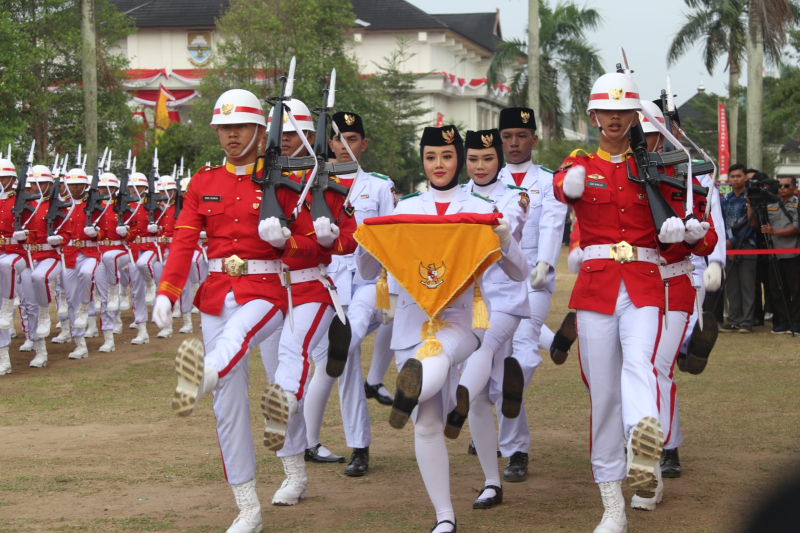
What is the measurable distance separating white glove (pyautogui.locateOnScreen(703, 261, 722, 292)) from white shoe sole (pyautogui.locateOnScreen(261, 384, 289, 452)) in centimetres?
253

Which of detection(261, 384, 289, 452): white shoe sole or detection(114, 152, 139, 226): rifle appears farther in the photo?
detection(114, 152, 139, 226): rifle

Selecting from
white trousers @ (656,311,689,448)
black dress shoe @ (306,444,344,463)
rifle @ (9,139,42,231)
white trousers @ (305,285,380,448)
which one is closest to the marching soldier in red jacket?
white trousers @ (656,311,689,448)

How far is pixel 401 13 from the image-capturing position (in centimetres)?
7450

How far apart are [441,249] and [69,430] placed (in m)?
5.05

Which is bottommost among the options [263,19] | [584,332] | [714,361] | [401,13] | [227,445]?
[714,361]

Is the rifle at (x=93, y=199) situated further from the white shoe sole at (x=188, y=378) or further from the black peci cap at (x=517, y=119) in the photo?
the white shoe sole at (x=188, y=378)

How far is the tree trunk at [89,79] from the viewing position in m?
25.2

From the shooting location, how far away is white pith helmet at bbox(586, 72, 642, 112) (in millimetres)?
6074

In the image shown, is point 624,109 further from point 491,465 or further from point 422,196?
point 491,465

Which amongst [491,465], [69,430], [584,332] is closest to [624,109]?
[584,332]

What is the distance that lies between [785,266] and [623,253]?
36.2 ft

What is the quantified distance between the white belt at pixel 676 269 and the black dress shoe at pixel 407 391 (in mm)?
1607

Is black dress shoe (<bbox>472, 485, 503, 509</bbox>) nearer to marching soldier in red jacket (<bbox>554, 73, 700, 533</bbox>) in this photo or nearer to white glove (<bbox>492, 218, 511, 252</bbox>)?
marching soldier in red jacket (<bbox>554, 73, 700, 533</bbox>)

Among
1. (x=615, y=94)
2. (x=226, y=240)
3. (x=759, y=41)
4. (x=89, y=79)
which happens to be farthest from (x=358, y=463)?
(x=759, y=41)
